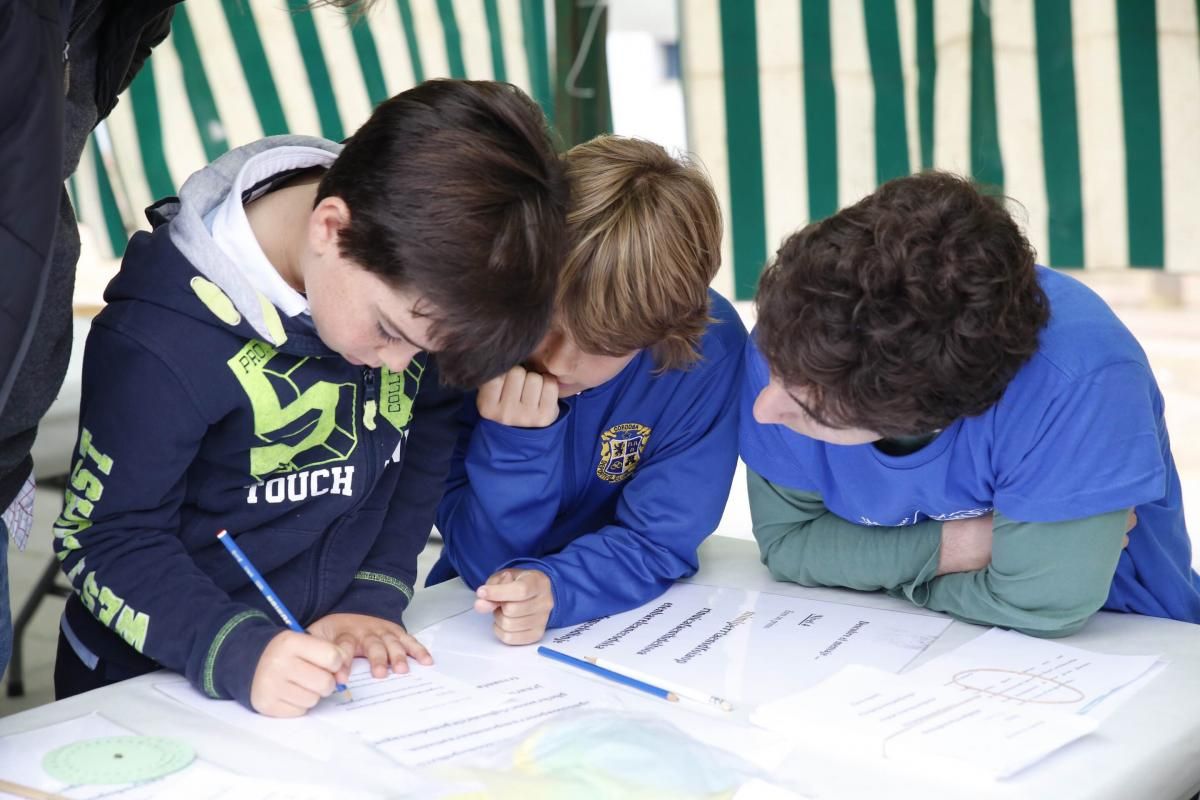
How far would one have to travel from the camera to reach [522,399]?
4.37ft

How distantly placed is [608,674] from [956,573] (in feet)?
1.38

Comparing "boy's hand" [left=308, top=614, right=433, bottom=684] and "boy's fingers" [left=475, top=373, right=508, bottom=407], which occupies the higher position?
"boy's fingers" [left=475, top=373, right=508, bottom=407]

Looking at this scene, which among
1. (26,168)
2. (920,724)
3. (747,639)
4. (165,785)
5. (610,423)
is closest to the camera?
(26,168)

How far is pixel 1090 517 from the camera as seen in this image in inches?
47.0

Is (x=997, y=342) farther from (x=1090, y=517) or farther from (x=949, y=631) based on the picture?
(x=949, y=631)

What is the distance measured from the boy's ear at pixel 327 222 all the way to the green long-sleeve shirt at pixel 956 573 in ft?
1.96

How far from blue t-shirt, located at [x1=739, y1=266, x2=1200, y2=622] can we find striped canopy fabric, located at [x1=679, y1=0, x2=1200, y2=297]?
1837 millimetres

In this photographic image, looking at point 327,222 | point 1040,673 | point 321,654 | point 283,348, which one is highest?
point 327,222

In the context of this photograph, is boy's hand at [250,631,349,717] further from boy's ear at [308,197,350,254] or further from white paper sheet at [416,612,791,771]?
boy's ear at [308,197,350,254]

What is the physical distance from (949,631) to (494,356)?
557 mm

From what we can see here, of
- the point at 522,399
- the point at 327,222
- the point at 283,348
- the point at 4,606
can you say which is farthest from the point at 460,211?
the point at 4,606

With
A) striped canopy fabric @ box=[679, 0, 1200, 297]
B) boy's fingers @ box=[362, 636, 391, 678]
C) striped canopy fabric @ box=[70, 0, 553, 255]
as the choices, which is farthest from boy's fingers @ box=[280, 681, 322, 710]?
striped canopy fabric @ box=[70, 0, 553, 255]

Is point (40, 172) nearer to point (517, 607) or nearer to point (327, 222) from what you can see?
point (327, 222)

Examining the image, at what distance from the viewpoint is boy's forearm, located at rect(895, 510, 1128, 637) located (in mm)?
1198
